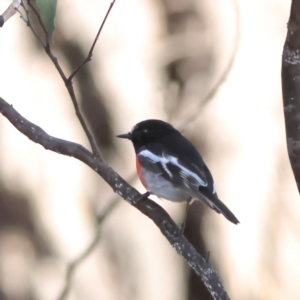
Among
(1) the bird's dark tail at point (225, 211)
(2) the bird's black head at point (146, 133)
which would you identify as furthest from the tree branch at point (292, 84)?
(2) the bird's black head at point (146, 133)

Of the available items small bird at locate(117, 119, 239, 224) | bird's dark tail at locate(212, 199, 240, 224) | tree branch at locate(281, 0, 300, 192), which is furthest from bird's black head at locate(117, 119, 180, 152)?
tree branch at locate(281, 0, 300, 192)

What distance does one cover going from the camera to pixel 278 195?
2.32 m

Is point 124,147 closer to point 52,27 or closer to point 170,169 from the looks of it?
point 170,169

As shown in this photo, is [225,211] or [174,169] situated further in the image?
[174,169]

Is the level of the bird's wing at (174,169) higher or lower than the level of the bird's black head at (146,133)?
lower

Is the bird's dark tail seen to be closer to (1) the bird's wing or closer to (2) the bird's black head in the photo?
(1) the bird's wing

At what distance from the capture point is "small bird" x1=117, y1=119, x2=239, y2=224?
4.77 feet

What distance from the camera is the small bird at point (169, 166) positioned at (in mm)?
1453

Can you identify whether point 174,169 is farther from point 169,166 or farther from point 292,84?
point 292,84

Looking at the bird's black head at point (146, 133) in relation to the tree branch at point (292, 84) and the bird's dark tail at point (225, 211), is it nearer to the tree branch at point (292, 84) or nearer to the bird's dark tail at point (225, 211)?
the bird's dark tail at point (225, 211)

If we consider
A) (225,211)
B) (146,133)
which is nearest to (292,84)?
(225,211)

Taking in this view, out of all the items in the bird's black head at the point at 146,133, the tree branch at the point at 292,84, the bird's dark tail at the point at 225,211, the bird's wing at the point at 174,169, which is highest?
the tree branch at the point at 292,84

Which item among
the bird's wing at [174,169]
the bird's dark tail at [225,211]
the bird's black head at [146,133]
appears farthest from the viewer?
the bird's black head at [146,133]

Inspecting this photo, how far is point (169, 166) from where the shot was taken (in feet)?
5.05
